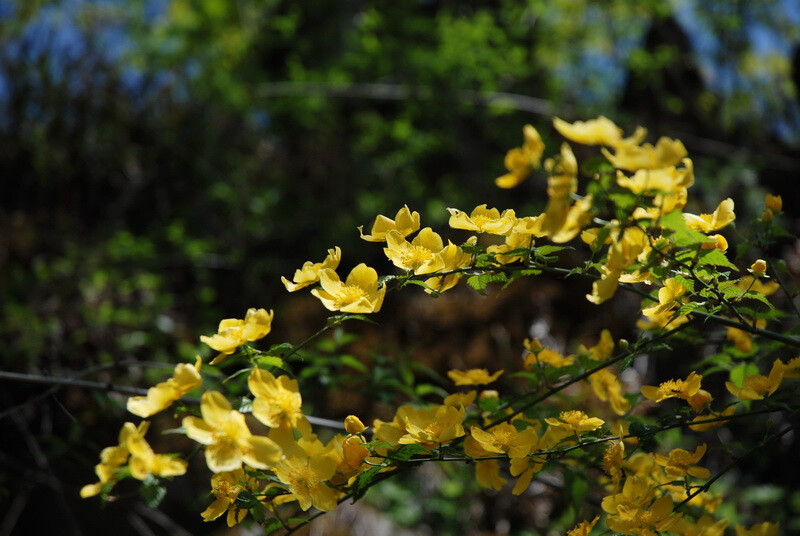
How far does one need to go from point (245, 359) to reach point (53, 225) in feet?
12.0

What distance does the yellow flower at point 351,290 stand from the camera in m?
0.85

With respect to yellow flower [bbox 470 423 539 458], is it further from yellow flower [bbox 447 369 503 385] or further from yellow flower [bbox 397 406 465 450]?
yellow flower [bbox 447 369 503 385]

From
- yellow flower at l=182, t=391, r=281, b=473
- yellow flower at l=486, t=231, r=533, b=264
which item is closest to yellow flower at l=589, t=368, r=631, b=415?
yellow flower at l=486, t=231, r=533, b=264

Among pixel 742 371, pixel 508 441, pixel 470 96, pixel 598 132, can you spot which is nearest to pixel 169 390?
pixel 508 441

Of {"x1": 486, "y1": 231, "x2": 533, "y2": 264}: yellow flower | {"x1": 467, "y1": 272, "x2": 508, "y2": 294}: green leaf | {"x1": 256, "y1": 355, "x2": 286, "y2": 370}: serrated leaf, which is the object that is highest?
{"x1": 486, "y1": 231, "x2": 533, "y2": 264}: yellow flower

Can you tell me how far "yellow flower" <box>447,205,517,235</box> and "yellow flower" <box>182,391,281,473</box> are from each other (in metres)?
0.36

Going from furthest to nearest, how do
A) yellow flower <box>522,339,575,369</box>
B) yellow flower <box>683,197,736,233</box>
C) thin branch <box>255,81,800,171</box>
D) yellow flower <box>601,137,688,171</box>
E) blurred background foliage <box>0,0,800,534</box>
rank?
thin branch <box>255,81,800,171</box>, blurred background foliage <box>0,0,800,534</box>, yellow flower <box>522,339,575,369</box>, yellow flower <box>683,197,736,233</box>, yellow flower <box>601,137,688,171</box>

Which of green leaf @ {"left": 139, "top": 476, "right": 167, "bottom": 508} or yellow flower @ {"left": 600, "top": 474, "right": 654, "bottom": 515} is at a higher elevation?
green leaf @ {"left": 139, "top": 476, "right": 167, "bottom": 508}

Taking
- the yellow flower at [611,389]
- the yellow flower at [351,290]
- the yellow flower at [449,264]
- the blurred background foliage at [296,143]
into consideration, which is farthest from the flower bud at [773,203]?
the blurred background foliage at [296,143]

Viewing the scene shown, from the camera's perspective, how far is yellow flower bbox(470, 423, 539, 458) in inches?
33.5

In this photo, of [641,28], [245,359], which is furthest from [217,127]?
[245,359]

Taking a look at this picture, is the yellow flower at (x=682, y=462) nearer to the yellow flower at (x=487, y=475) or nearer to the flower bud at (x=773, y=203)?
the yellow flower at (x=487, y=475)

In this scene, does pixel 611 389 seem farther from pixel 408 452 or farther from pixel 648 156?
pixel 648 156

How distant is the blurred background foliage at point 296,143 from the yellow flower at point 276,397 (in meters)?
1.58
